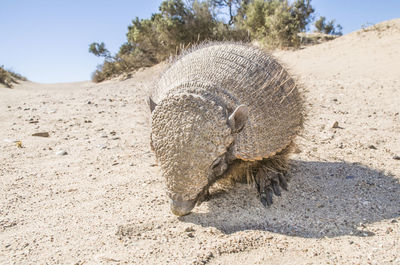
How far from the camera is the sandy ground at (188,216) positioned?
2.77m

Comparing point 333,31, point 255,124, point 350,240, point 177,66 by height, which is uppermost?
point 333,31

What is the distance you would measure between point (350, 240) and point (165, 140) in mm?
1856

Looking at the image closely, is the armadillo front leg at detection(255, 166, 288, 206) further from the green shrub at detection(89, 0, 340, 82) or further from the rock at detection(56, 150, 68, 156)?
the green shrub at detection(89, 0, 340, 82)

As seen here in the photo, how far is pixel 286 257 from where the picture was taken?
2.67m

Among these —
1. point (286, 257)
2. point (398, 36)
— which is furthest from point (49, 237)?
point (398, 36)

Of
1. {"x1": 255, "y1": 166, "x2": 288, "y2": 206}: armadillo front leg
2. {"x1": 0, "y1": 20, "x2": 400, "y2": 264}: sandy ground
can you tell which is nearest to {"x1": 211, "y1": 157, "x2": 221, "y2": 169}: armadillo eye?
{"x1": 0, "y1": 20, "x2": 400, "y2": 264}: sandy ground

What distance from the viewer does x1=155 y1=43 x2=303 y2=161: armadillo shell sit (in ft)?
10.3

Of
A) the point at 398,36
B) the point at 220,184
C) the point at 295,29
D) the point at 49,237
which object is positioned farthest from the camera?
the point at 295,29

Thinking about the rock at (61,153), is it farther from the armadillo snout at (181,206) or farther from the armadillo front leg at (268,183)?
the armadillo front leg at (268,183)

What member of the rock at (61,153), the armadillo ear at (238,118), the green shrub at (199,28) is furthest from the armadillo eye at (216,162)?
the green shrub at (199,28)

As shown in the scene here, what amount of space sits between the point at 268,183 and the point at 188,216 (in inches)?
41.5

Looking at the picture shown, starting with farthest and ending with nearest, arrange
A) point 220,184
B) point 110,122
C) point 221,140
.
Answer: point 110,122 → point 220,184 → point 221,140

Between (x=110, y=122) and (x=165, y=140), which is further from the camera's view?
(x=110, y=122)

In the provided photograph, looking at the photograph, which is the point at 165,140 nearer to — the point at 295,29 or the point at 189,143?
the point at 189,143
